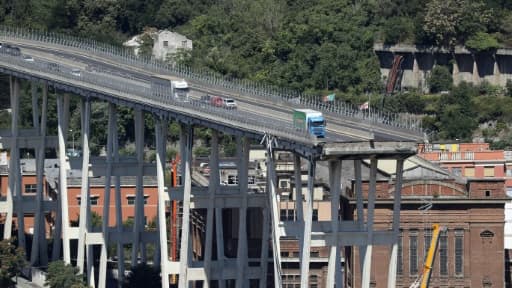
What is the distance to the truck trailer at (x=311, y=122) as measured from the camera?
522ft

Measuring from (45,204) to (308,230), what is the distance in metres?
43.1

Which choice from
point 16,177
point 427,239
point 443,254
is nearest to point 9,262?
point 16,177

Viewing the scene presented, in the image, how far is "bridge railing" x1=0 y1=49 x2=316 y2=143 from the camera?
539 ft

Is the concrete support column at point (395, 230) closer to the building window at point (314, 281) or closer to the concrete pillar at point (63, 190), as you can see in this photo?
the building window at point (314, 281)

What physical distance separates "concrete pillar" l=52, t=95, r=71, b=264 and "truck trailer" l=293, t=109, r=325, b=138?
1183 inches

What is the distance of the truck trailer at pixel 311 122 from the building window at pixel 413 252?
20722 millimetres

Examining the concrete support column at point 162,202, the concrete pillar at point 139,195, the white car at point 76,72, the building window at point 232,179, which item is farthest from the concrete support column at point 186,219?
the building window at point 232,179

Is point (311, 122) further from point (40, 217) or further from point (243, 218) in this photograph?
point (40, 217)

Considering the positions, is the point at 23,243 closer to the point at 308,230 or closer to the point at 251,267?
the point at 251,267

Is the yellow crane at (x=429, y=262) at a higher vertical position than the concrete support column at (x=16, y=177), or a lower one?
lower

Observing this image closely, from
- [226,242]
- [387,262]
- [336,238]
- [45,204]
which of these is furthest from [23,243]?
[336,238]

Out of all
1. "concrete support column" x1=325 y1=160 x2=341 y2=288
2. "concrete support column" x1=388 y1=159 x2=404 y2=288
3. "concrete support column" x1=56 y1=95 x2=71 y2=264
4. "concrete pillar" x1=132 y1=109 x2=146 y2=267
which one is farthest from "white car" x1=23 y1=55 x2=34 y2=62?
"concrete support column" x1=388 y1=159 x2=404 y2=288

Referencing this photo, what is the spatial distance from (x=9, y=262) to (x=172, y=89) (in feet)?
50.0

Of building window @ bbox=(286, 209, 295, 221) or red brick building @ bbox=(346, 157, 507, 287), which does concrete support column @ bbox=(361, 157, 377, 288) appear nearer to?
building window @ bbox=(286, 209, 295, 221)
